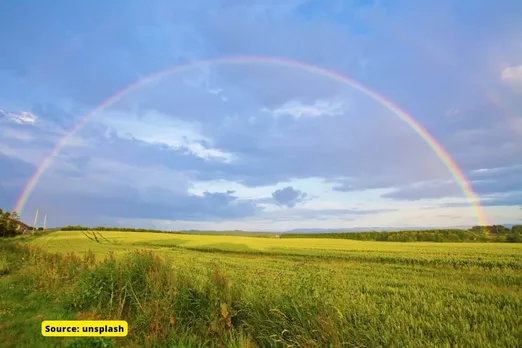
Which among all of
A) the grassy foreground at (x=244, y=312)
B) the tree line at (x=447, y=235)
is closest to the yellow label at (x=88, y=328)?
the grassy foreground at (x=244, y=312)

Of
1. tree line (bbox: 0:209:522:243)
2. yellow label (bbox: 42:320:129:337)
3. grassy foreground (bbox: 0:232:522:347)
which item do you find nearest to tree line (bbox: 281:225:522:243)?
tree line (bbox: 0:209:522:243)

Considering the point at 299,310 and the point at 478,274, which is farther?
the point at 478,274

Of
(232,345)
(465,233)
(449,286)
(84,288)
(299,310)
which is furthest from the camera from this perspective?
(465,233)

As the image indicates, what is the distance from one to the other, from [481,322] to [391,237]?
56.7 m

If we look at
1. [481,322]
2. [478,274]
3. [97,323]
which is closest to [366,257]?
[478,274]

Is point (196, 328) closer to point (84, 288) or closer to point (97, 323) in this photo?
point (97, 323)

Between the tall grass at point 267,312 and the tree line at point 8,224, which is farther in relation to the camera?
the tree line at point 8,224

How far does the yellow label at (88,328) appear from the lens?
5758mm

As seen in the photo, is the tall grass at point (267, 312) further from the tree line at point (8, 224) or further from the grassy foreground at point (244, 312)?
the tree line at point (8, 224)

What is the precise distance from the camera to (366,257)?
25672 mm

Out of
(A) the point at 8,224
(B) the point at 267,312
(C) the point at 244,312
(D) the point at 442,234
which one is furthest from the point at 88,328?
(D) the point at 442,234

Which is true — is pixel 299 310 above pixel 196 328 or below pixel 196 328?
above

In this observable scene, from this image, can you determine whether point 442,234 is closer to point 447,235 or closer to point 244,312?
point 447,235

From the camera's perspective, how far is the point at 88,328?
5.84m
